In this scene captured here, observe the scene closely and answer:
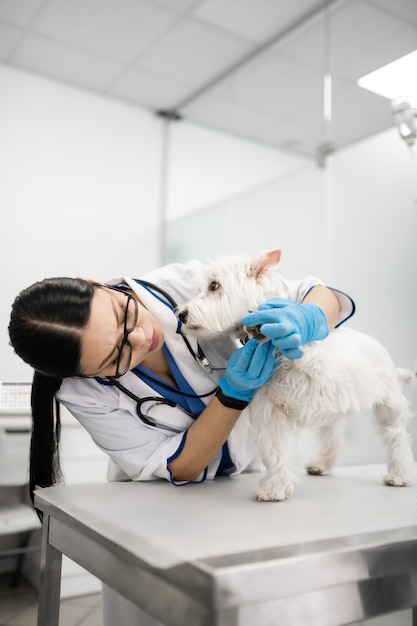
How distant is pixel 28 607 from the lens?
2355mm

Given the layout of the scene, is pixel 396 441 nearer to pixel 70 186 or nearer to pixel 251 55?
pixel 251 55

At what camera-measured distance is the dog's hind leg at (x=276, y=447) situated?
956mm

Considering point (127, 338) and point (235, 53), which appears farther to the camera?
point (235, 53)

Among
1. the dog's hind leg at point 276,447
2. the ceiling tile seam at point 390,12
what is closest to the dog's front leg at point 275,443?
the dog's hind leg at point 276,447

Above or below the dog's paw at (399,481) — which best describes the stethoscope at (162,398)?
above

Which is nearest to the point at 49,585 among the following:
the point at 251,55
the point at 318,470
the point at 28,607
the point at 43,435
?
the point at 43,435

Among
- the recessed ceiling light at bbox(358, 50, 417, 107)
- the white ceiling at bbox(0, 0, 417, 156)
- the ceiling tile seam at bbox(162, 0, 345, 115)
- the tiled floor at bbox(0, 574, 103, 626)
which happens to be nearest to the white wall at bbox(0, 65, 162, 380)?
the white ceiling at bbox(0, 0, 417, 156)

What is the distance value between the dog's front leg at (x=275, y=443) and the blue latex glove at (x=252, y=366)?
6 centimetres

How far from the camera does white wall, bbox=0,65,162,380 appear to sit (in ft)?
10.9

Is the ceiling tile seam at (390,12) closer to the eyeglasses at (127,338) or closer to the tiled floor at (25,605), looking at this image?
the eyeglasses at (127,338)

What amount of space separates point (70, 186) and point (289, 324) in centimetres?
306

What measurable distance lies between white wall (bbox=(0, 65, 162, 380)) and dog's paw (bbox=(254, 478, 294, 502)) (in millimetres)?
2509

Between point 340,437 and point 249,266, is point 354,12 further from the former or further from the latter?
point 340,437

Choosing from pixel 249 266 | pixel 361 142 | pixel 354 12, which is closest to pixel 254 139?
pixel 354 12
